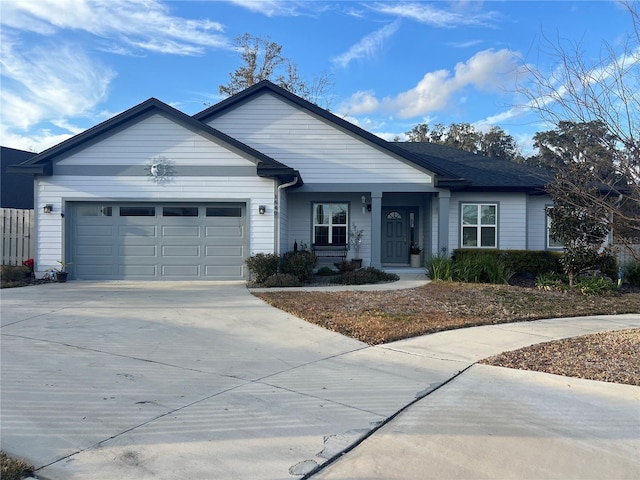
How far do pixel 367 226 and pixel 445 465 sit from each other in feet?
46.0

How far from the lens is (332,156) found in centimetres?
1603

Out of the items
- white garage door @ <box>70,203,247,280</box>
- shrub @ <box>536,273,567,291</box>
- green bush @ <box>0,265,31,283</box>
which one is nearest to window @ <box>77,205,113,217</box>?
white garage door @ <box>70,203,247,280</box>

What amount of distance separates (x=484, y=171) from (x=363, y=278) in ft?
25.1

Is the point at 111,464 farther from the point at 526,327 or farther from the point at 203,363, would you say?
the point at 526,327

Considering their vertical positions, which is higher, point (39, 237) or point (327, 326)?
point (39, 237)

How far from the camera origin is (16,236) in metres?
14.1

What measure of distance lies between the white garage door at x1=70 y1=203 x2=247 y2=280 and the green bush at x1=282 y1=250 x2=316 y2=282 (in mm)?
2161

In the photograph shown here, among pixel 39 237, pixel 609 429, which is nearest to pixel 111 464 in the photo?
pixel 609 429

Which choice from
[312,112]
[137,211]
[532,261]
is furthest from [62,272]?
[532,261]

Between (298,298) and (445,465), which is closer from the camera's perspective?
(445,465)

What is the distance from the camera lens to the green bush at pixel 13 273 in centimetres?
1262

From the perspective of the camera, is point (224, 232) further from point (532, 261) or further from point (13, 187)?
point (13, 187)

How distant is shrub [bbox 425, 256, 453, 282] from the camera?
1366 cm

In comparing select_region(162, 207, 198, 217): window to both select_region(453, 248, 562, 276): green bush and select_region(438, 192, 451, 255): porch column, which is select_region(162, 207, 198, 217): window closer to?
select_region(438, 192, 451, 255): porch column
